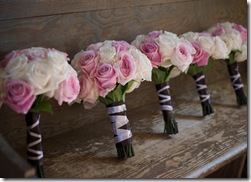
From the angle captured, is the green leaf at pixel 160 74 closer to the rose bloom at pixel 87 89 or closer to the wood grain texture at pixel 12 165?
the rose bloom at pixel 87 89

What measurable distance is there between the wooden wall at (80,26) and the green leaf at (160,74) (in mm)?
220

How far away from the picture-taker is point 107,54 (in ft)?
2.94

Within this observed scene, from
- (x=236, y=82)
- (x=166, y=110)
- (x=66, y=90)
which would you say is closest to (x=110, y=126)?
(x=166, y=110)

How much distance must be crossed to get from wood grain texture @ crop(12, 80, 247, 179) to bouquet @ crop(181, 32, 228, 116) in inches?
2.5

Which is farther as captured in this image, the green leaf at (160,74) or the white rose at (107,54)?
the green leaf at (160,74)

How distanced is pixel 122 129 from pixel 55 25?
371mm

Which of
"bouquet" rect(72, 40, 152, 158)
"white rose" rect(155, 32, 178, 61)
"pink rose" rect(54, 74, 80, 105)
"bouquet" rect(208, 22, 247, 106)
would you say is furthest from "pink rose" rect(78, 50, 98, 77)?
"bouquet" rect(208, 22, 247, 106)

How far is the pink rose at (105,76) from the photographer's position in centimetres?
87

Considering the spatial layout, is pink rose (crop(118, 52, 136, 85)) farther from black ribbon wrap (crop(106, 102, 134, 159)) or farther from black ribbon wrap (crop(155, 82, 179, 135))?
black ribbon wrap (crop(155, 82, 179, 135))

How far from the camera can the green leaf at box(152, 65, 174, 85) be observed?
3.50ft

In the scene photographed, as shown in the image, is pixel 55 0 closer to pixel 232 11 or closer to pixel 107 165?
pixel 107 165

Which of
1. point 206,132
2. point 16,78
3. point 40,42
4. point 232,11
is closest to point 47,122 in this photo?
point 40,42

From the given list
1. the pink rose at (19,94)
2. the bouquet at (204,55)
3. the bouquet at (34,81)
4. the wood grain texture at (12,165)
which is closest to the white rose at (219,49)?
the bouquet at (204,55)

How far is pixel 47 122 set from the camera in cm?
107
